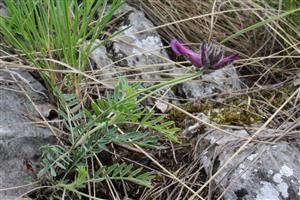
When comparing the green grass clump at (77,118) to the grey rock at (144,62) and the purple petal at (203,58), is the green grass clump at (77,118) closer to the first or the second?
the purple petal at (203,58)

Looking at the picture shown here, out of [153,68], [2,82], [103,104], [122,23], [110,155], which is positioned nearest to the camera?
[103,104]

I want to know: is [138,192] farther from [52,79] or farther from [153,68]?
[153,68]

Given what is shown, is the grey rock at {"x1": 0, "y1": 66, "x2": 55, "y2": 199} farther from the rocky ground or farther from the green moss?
the green moss

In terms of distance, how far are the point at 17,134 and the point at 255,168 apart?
0.71m

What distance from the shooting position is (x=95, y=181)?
1528 mm

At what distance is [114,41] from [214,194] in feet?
2.67

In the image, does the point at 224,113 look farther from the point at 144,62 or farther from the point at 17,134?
the point at 17,134

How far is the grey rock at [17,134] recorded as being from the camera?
63.1 inches

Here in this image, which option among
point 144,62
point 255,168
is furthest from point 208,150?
point 144,62

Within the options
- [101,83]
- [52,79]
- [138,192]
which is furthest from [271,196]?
[52,79]

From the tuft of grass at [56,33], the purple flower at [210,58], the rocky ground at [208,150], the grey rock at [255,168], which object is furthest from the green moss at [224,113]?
the purple flower at [210,58]

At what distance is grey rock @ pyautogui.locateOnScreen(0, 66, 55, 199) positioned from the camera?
1.60 m

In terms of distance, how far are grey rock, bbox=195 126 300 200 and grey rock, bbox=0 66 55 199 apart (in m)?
0.50

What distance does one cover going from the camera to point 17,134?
5.50 feet
